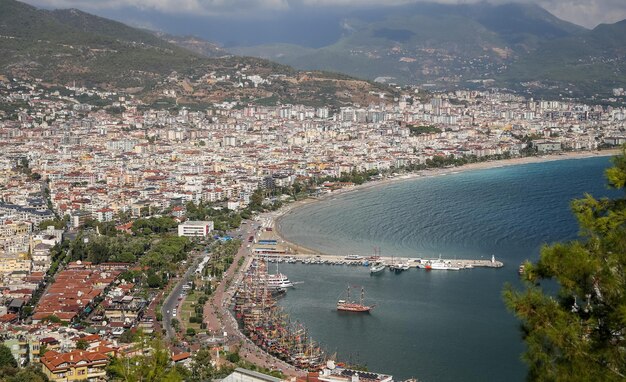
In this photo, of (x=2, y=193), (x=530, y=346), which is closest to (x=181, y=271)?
(x=2, y=193)

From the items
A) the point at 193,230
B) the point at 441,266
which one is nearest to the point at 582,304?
the point at 441,266

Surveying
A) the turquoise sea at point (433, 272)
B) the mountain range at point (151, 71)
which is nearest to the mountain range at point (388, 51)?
the mountain range at point (151, 71)

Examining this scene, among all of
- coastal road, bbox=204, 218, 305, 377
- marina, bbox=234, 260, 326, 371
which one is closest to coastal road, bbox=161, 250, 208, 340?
coastal road, bbox=204, 218, 305, 377

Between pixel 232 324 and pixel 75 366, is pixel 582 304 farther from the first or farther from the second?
pixel 232 324

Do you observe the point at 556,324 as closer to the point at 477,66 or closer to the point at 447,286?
the point at 447,286

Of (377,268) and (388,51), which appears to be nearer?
(377,268)

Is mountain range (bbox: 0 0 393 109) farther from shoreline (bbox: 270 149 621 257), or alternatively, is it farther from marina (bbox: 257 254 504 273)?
marina (bbox: 257 254 504 273)

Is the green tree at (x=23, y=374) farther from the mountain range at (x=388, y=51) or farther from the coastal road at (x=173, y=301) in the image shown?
the mountain range at (x=388, y=51)
